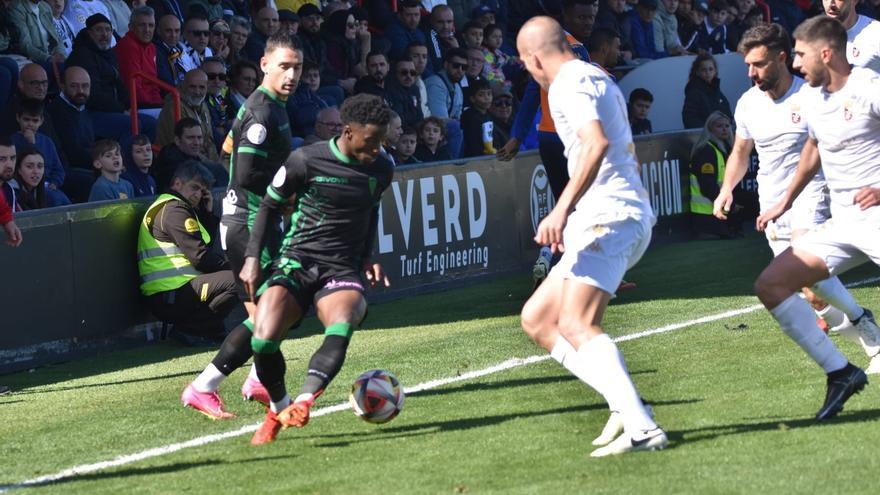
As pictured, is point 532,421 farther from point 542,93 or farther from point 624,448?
point 542,93

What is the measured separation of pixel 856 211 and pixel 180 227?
5795 millimetres

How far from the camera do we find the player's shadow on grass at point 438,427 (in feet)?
25.1

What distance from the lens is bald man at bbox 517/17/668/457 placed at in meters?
6.62

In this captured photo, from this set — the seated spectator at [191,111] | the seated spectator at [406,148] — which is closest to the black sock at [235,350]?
the seated spectator at [191,111]

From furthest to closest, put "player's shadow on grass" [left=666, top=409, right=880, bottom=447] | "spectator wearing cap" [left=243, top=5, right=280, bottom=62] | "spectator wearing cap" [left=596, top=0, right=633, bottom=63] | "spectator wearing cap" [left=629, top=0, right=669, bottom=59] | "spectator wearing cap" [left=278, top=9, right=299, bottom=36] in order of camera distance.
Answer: "spectator wearing cap" [left=629, top=0, right=669, bottom=59] < "spectator wearing cap" [left=596, top=0, right=633, bottom=63] < "spectator wearing cap" [left=278, top=9, right=299, bottom=36] < "spectator wearing cap" [left=243, top=5, right=280, bottom=62] < "player's shadow on grass" [left=666, top=409, right=880, bottom=447]

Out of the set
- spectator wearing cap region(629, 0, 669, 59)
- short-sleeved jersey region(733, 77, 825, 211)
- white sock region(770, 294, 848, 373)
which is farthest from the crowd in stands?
white sock region(770, 294, 848, 373)

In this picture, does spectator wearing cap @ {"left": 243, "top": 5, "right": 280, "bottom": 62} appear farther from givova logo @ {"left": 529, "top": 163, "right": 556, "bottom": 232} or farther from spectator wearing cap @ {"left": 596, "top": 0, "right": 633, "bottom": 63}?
spectator wearing cap @ {"left": 596, "top": 0, "right": 633, "bottom": 63}

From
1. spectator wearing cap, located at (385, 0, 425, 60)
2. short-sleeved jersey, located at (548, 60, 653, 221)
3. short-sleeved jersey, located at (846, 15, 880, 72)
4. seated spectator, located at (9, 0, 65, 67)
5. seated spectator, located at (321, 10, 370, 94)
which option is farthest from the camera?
spectator wearing cap, located at (385, 0, 425, 60)

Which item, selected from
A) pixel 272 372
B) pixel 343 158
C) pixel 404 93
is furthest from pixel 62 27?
pixel 272 372

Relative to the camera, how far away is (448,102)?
723 inches

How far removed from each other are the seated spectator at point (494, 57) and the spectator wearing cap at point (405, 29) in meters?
1.09

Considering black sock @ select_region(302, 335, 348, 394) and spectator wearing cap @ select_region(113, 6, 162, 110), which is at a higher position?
spectator wearing cap @ select_region(113, 6, 162, 110)

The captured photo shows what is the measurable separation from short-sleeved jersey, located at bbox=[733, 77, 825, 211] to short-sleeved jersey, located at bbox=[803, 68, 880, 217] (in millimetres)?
1501

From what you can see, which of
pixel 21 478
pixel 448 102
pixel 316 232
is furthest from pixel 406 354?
pixel 448 102
